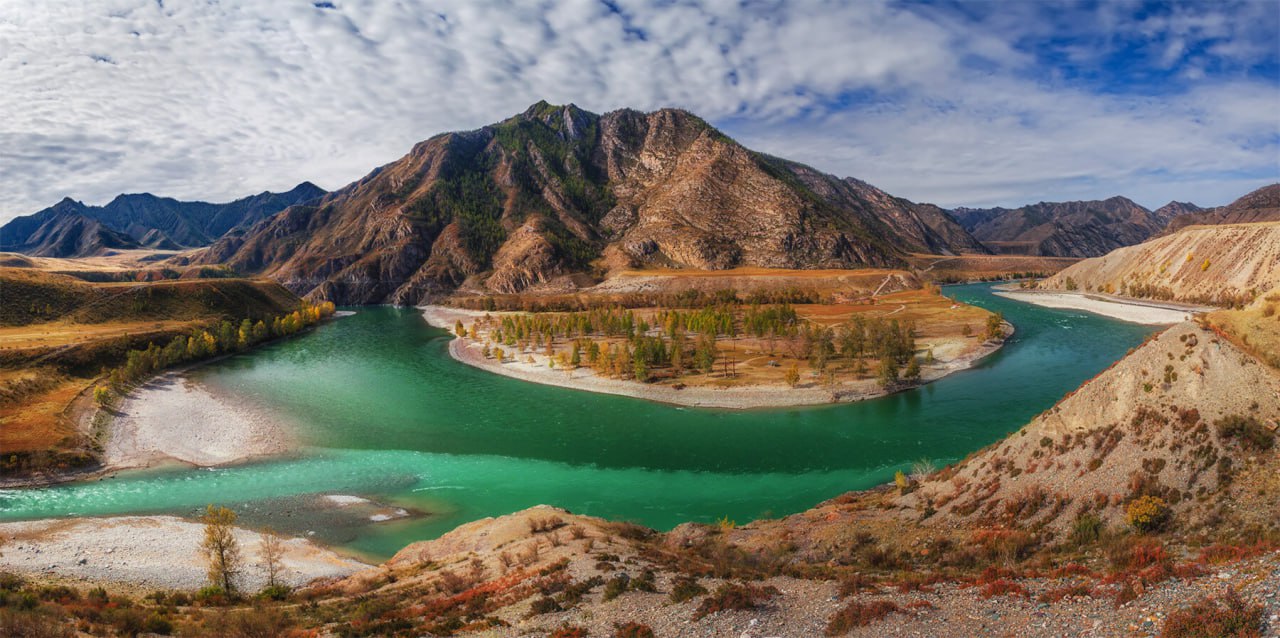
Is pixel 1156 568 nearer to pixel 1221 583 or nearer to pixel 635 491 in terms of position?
pixel 1221 583

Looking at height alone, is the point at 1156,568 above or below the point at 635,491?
above

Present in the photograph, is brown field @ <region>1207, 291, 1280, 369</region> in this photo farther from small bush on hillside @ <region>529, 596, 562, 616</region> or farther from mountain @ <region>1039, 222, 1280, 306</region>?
mountain @ <region>1039, 222, 1280, 306</region>

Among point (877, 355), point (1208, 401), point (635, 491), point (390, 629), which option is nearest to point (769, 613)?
point (390, 629)

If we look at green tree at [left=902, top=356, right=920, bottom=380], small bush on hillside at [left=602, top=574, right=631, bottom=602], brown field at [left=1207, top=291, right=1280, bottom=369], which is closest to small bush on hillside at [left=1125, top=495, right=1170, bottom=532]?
brown field at [left=1207, top=291, right=1280, bottom=369]

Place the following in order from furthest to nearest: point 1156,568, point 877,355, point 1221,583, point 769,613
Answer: point 877,355, point 769,613, point 1156,568, point 1221,583

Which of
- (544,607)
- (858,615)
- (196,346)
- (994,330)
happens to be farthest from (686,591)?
(196,346)

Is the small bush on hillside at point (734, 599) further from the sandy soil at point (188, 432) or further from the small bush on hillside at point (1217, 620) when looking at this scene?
the sandy soil at point (188, 432)

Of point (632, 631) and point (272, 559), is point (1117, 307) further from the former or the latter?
point (272, 559)
